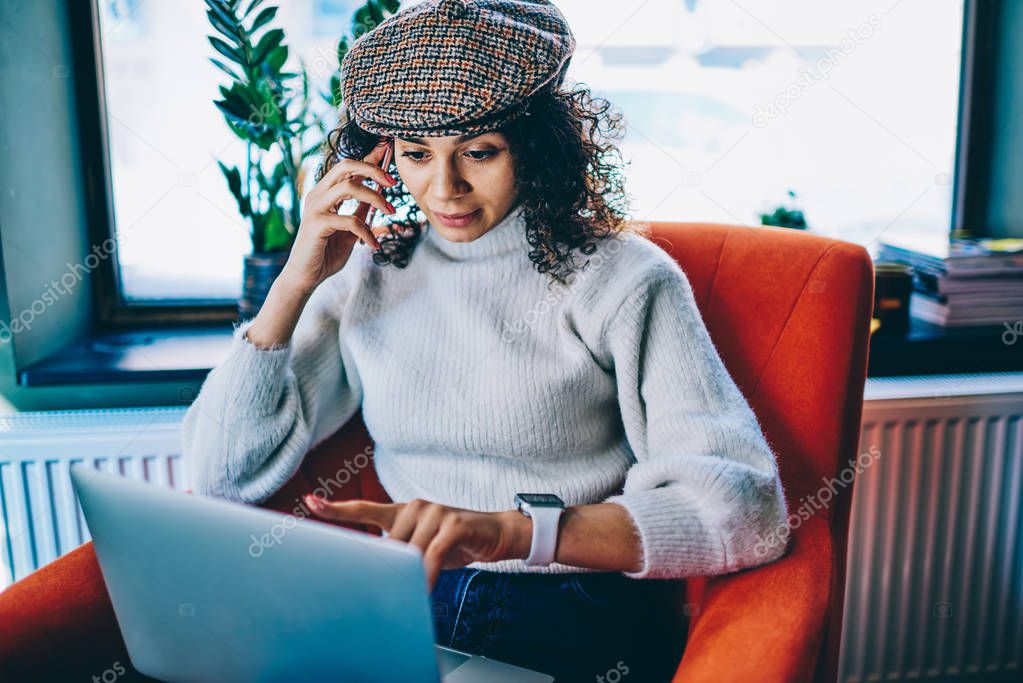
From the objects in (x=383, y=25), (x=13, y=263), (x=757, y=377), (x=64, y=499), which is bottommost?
(x=64, y=499)

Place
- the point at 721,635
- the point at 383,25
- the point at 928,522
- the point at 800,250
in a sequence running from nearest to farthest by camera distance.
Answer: the point at 721,635, the point at 383,25, the point at 800,250, the point at 928,522

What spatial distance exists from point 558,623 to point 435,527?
13.4 inches

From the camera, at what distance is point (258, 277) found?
5.24ft

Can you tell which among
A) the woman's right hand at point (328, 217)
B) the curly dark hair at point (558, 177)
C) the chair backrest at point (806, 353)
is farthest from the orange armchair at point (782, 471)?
the woman's right hand at point (328, 217)

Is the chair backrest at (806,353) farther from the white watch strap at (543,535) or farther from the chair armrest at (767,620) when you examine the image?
the white watch strap at (543,535)

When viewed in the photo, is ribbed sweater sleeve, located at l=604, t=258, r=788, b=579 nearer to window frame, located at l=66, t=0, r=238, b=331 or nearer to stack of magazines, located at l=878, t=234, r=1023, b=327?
stack of magazines, located at l=878, t=234, r=1023, b=327

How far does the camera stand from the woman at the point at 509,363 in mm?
961

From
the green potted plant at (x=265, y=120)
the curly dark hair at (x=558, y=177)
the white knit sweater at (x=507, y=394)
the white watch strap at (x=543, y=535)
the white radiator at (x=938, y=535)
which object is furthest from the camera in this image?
the white radiator at (x=938, y=535)

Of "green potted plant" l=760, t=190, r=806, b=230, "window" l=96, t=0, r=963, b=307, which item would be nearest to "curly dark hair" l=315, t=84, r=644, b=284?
"window" l=96, t=0, r=963, b=307

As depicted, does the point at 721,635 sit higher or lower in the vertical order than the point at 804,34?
lower

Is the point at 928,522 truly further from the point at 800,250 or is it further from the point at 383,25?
the point at 383,25

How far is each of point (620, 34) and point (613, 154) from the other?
25.6 inches

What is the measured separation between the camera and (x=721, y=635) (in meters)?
0.88

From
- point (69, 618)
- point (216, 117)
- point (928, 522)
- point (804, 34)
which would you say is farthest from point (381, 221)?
point (928, 522)
